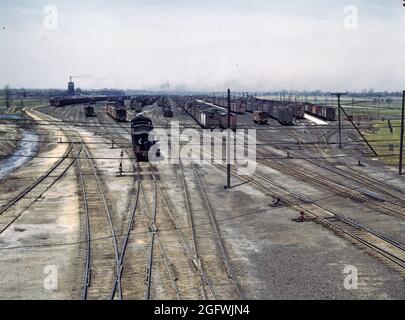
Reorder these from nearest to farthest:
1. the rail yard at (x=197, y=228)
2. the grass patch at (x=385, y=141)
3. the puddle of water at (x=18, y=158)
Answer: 1. the rail yard at (x=197, y=228)
2. the puddle of water at (x=18, y=158)
3. the grass patch at (x=385, y=141)

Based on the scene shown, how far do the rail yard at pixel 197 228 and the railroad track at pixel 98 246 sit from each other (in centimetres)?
6

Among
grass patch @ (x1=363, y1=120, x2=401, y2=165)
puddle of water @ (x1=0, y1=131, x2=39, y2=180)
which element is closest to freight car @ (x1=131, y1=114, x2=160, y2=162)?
puddle of water @ (x1=0, y1=131, x2=39, y2=180)

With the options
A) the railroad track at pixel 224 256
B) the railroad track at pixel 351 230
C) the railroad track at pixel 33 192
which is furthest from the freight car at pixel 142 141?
the railroad track at pixel 351 230

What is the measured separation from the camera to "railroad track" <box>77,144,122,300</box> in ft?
49.4

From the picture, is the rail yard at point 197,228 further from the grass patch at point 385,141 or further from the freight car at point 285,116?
the freight car at point 285,116

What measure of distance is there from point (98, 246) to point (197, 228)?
500 cm

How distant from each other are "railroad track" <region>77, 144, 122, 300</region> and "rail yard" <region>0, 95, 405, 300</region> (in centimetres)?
6

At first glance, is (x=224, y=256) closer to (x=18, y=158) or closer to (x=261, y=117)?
(x=18, y=158)

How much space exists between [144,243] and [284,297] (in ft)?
24.2

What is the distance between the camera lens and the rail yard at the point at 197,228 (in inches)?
599

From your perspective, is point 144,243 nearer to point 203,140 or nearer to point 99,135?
point 203,140

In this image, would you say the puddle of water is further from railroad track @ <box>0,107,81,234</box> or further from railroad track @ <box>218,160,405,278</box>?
railroad track @ <box>218,160,405,278</box>

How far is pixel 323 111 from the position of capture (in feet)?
281
